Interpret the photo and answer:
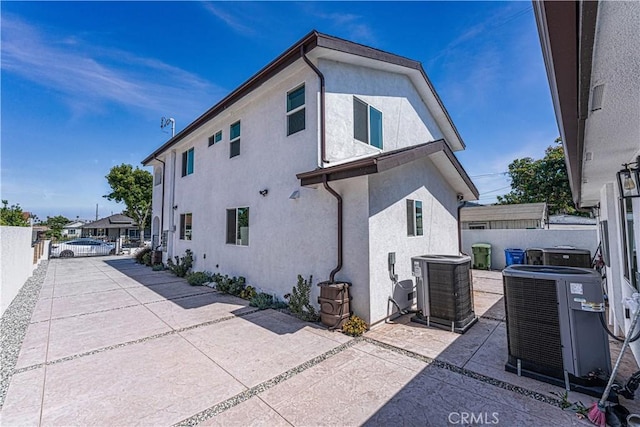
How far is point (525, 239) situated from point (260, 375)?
511 inches

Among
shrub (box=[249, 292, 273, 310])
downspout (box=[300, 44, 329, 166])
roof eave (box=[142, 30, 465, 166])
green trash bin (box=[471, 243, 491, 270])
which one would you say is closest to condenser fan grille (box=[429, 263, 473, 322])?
downspout (box=[300, 44, 329, 166])

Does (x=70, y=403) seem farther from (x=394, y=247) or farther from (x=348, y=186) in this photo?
(x=394, y=247)

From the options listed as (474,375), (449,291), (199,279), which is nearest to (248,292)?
(199,279)

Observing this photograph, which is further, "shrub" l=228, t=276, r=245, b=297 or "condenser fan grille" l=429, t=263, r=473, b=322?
"shrub" l=228, t=276, r=245, b=297

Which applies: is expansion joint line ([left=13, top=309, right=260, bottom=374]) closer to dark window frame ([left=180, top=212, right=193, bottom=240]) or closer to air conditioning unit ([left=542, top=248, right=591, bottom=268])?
dark window frame ([left=180, top=212, right=193, bottom=240])

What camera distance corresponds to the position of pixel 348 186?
5.84 meters

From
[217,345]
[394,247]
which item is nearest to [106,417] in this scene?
[217,345]

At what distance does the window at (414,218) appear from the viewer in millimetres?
7004

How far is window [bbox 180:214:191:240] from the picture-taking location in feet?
41.0

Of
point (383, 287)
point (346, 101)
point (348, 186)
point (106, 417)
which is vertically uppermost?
point (346, 101)

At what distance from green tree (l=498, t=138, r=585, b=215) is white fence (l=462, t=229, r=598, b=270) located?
13.3 metres

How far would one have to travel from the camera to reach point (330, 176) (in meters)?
5.55

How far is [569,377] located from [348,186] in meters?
4.33

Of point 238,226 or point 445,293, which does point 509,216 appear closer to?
point 445,293
